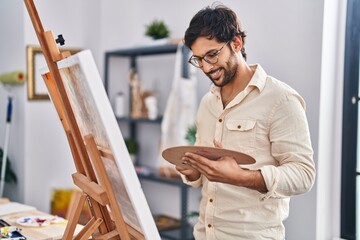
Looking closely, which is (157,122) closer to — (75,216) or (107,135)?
(75,216)

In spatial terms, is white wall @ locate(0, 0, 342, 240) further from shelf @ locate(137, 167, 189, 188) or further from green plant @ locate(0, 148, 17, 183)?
shelf @ locate(137, 167, 189, 188)

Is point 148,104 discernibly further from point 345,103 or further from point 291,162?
point 291,162

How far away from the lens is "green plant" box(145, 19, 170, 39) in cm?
342

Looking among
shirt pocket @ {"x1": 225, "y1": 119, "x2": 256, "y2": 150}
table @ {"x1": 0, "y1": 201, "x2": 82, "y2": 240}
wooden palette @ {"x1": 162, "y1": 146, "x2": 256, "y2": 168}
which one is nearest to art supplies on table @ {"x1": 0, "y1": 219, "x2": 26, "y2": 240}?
table @ {"x1": 0, "y1": 201, "x2": 82, "y2": 240}

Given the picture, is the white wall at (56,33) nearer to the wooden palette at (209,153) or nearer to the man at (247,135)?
the man at (247,135)

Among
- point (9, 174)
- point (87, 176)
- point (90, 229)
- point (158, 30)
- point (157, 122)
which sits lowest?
point (9, 174)

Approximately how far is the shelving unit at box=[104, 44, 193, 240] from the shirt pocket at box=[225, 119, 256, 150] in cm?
161

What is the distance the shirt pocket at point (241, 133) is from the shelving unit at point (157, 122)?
1614 millimetres

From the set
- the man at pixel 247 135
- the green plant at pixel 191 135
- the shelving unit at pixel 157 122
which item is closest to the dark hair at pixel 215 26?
the man at pixel 247 135

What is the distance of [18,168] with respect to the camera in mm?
3945

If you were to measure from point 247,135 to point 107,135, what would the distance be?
21.1 inches

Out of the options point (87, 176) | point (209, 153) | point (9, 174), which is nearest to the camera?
point (209, 153)

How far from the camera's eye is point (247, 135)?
59.8 inches

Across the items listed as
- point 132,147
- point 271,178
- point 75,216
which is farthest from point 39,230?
point 132,147
